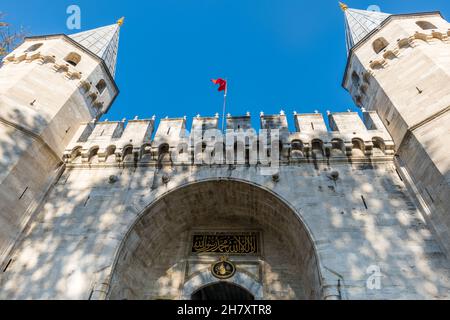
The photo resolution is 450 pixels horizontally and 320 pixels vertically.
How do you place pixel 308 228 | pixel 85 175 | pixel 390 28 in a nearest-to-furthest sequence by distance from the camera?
pixel 308 228 → pixel 85 175 → pixel 390 28

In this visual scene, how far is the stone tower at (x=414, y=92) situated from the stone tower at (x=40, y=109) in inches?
517

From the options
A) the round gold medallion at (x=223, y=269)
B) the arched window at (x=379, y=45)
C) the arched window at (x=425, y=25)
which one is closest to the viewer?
the round gold medallion at (x=223, y=269)

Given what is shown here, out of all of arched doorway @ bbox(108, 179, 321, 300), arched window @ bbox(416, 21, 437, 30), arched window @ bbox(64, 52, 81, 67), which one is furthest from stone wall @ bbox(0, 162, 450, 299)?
arched window @ bbox(416, 21, 437, 30)

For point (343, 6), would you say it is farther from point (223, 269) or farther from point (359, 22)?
point (223, 269)

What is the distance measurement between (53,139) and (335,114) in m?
11.8

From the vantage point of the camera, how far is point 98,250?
30.1ft

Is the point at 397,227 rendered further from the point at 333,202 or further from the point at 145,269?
the point at 145,269

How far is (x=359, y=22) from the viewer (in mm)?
16797

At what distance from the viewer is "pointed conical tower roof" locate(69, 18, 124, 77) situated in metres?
16.3

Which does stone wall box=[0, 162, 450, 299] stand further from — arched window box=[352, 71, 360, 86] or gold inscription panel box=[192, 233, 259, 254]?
arched window box=[352, 71, 360, 86]

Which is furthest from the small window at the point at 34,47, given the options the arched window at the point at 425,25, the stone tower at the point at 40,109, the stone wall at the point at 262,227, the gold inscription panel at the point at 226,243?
the arched window at the point at 425,25

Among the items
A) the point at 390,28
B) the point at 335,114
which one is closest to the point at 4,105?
the point at 335,114

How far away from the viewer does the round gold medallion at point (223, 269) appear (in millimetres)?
10422

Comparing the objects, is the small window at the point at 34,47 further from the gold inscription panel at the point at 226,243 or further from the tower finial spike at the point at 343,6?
the tower finial spike at the point at 343,6
